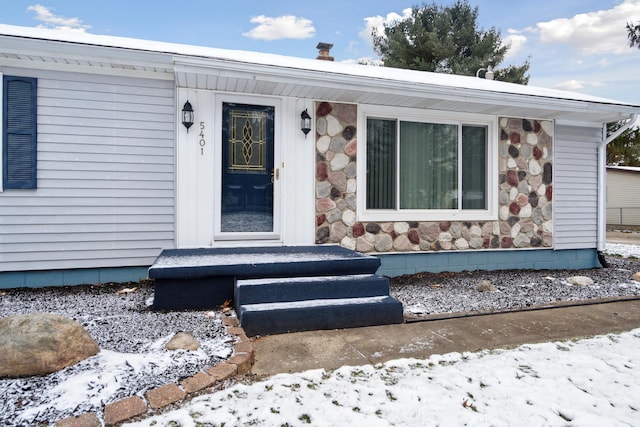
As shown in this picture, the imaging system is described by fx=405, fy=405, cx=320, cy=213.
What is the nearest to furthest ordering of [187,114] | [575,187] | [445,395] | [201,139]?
[445,395] < [187,114] < [201,139] < [575,187]

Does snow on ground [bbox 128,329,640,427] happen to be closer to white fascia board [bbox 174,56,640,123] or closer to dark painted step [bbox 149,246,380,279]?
dark painted step [bbox 149,246,380,279]

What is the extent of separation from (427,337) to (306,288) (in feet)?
3.38

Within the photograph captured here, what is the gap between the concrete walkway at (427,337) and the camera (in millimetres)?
2627

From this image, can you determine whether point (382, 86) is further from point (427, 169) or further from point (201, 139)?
point (201, 139)

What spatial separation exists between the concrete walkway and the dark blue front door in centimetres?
202

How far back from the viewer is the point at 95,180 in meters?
4.40

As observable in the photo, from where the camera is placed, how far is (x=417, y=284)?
498cm

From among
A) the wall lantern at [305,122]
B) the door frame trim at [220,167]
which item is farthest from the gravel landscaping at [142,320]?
the wall lantern at [305,122]

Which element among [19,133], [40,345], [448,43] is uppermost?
[448,43]

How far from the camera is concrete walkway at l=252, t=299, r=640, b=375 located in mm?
2627

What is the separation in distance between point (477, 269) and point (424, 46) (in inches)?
544

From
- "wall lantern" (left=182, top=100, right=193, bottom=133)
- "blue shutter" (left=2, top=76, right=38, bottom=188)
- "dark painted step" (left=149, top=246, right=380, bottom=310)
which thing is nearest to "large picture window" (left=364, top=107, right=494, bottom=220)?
"dark painted step" (left=149, top=246, right=380, bottom=310)

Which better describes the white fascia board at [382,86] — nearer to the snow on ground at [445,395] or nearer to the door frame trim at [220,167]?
the door frame trim at [220,167]

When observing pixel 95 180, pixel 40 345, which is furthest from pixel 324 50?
pixel 40 345
